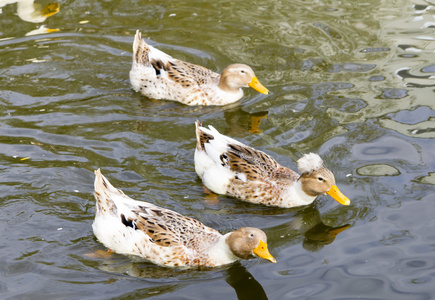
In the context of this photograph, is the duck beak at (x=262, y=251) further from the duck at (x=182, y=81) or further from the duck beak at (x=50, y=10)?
the duck beak at (x=50, y=10)

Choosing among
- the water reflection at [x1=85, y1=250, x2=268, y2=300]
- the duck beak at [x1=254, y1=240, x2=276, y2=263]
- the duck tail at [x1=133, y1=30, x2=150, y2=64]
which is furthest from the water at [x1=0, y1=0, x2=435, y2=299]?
the duck tail at [x1=133, y1=30, x2=150, y2=64]

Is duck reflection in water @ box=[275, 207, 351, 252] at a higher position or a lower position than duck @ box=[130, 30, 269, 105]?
lower

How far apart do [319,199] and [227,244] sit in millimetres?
1979

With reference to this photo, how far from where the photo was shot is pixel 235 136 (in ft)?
32.9

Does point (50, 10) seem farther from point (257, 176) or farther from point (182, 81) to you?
point (257, 176)

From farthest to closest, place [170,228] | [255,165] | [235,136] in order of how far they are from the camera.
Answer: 1. [235,136]
2. [255,165]
3. [170,228]

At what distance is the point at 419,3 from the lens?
45.3 feet

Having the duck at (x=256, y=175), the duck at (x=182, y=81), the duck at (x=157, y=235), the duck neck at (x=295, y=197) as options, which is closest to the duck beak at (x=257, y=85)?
the duck at (x=182, y=81)

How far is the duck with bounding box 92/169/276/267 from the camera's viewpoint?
7.17 metres

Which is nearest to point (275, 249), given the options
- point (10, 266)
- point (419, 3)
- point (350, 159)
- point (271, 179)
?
point (271, 179)

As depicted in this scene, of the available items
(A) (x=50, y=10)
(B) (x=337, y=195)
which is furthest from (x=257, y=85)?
(A) (x=50, y=10)

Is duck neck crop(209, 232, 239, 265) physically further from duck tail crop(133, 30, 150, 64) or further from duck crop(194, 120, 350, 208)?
duck tail crop(133, 30, 150, 64)

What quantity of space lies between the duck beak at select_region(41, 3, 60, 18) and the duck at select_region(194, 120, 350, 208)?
20.0 feet

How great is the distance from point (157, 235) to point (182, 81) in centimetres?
420
